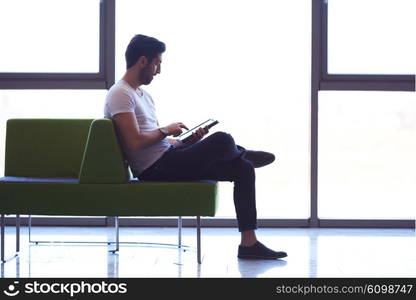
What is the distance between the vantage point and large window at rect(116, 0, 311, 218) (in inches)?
201

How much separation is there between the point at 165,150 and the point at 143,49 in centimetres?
51

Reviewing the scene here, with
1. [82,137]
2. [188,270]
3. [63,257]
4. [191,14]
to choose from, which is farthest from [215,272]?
[191,14]

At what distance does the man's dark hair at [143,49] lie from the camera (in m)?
3.84

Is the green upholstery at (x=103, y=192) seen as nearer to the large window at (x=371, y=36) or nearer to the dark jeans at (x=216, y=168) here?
the dark jeans at (x=216, y=168)

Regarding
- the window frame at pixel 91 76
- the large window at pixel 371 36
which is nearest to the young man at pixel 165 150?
the window frame at pixel 91 76

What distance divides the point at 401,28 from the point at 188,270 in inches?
100.0

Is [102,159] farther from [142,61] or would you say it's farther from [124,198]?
[142,61]

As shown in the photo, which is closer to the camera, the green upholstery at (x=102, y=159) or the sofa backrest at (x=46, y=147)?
the green upholstery at (x=102, y=159)

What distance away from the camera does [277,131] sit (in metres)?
5.20

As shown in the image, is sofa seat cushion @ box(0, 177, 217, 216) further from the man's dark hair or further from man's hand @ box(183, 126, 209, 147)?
the man's dark hair

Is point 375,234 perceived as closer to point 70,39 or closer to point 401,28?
point 401,28

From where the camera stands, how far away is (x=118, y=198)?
3.68 metres

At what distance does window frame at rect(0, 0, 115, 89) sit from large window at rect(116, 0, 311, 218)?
7cm

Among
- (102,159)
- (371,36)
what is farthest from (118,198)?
(371,36)
